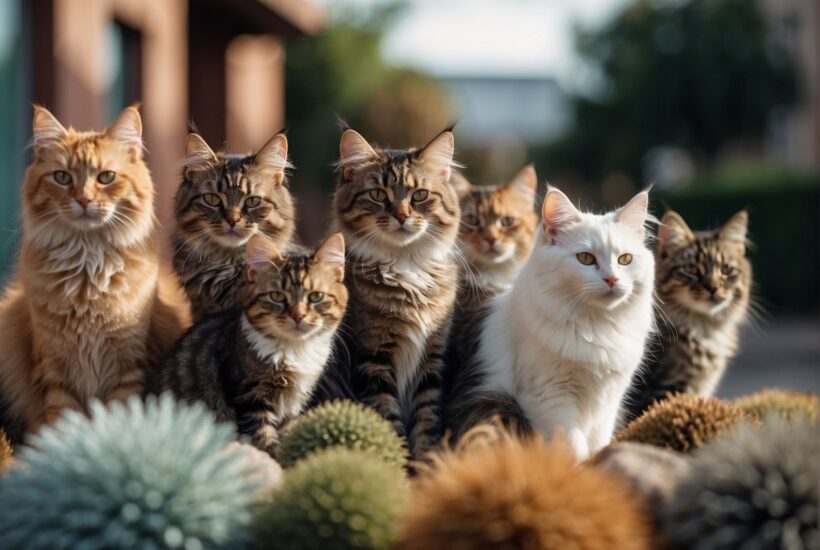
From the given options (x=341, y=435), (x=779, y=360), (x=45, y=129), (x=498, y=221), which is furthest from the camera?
(x=779, y=360)

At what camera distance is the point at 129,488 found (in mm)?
1785

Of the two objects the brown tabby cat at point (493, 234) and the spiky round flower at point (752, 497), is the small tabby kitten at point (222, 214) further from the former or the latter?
the spiky round flower at point (752, 497)

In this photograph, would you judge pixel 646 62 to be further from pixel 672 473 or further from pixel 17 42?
pixel 672 473

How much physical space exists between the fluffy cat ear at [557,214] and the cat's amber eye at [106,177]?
1.23 meters

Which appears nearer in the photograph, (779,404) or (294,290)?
(294,290)

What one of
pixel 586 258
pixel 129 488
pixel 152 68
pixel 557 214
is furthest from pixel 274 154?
pixel 152 68

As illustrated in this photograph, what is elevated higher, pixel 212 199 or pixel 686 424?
pixel 212 199

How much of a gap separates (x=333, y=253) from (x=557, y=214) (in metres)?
0.65

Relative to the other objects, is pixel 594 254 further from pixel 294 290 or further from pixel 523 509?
pixel 523 509

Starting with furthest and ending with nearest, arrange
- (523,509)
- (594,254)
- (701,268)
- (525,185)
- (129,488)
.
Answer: (525,185) < (701,268) < (594,254) < (129,488) < (523,509)

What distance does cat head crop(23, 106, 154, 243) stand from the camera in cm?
256

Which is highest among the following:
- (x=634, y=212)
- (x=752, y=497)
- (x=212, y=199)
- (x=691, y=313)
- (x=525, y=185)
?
(x=525, y=185)

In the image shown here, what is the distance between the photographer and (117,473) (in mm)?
1808

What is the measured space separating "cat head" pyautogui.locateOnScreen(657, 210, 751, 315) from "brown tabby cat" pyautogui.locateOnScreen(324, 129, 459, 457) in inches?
31.4
